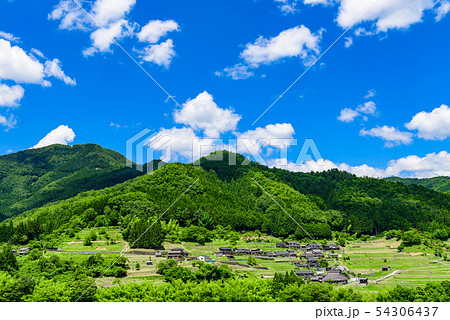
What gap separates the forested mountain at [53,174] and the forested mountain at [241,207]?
31.3 m

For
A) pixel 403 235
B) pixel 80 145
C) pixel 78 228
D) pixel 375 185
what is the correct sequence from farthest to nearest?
pixel 80 145, pixel 375 185, pixel 403 235, pixel 78 228

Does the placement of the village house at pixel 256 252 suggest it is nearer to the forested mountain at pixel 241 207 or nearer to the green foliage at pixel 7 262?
the forested mountain at pixel 241 207

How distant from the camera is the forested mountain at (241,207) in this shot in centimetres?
5053

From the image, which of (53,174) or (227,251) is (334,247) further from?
(53,174)

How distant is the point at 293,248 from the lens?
47.2m

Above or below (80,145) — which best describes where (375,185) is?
below

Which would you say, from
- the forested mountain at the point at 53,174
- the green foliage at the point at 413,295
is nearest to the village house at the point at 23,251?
the green foliage at the point at 413,295

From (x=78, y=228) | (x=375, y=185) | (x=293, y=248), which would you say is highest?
(x=375, y=185)

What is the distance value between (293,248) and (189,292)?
2810cm

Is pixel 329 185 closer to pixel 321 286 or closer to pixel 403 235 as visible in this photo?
pixel 403 235

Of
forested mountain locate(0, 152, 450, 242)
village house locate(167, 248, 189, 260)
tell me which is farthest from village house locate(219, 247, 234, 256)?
forested mountain locate(0, 152, 450, 242)

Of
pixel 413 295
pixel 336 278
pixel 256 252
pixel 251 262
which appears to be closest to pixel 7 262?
pixel 251 262

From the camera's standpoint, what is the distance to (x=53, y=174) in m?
130

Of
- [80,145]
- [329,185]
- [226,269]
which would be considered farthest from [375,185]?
[80,145]
